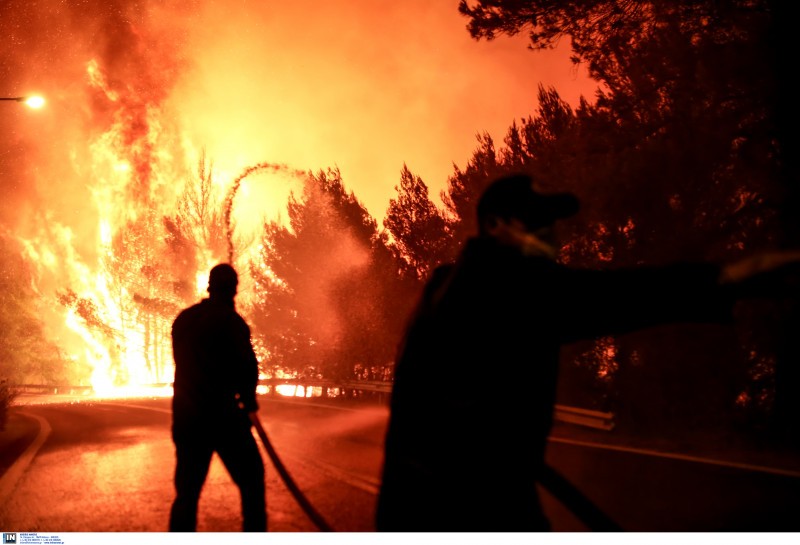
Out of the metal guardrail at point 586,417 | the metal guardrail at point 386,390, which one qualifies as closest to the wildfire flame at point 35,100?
the metal guardrail at point 386,390

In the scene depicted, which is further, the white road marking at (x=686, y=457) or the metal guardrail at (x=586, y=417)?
the metal guardrail at (x=586, y=417)

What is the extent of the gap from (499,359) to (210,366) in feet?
9.66

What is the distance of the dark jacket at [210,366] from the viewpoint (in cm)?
399

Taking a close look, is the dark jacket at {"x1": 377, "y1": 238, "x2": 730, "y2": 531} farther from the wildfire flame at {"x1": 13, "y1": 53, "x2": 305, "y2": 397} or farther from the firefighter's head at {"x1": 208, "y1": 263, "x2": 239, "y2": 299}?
the wildfire flame at {"x1": 13, "y1": 53, "x2": 305, "y2": 397}

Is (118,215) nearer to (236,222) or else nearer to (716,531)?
(236,222)

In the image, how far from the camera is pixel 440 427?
1.61 meters

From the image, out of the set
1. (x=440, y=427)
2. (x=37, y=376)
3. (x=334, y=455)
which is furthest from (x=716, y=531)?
(x=37, y=376)

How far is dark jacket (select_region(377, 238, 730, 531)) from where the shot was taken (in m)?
1.56

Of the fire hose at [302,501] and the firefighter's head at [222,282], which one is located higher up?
the firefighter's head at [222,282]

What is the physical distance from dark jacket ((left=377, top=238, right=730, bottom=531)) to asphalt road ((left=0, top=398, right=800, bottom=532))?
365 cm

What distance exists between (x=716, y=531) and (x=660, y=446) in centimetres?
573

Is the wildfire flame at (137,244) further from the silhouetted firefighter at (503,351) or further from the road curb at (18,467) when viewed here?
the silhouetted firefighter at (503,351)

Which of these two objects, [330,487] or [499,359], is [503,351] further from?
[330,487]

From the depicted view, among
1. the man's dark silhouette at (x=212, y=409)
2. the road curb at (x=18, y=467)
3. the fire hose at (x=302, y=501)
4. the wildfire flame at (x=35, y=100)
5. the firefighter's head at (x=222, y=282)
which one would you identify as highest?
the wildfire flame at (x=35, y=100)
